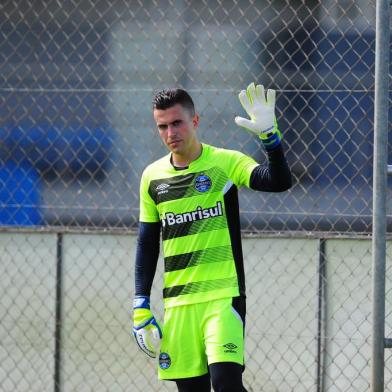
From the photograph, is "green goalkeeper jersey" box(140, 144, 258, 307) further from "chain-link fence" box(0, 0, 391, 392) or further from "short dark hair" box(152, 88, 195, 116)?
"chain-link fence" box(0, 0, 391, 392)

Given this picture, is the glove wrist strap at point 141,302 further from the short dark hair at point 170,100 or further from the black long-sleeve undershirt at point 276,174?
the short dark hair at point 170,100

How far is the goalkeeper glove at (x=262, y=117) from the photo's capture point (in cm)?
437

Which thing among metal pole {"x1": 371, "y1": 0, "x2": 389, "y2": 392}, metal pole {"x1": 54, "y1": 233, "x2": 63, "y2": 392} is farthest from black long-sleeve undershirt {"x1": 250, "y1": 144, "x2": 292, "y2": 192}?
metal pole {"x1": 54, "y1": 233, "x2": 63, "y2": 392}

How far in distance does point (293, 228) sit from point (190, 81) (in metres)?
1.18

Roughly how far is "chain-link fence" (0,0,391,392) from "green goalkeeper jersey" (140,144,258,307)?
1.37 m

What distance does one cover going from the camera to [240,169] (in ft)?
15.3

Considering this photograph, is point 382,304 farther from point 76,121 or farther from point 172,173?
point 76,121

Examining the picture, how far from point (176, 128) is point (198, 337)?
104 cm

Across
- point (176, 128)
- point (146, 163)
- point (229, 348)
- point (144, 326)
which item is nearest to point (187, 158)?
point (176, 128)

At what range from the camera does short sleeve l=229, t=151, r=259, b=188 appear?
15.2 feet

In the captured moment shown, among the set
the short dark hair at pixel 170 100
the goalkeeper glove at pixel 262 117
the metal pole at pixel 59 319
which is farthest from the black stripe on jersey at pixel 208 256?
the metal pole at pixel 59 319

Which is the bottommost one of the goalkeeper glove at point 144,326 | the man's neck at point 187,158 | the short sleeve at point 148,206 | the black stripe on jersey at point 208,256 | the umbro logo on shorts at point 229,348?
the umbro logo on shorts at point 229,348

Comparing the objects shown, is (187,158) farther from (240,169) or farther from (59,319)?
(59,319)

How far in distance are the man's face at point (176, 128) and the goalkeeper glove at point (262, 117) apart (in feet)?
1.13
